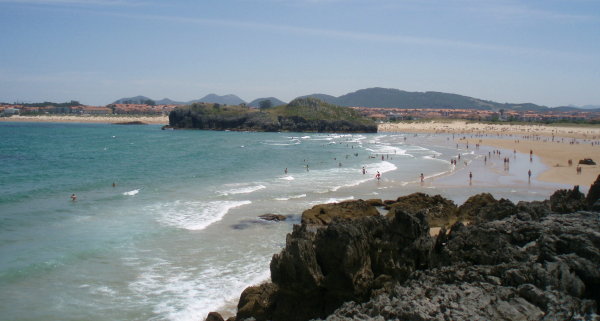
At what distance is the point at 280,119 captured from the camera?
428ft

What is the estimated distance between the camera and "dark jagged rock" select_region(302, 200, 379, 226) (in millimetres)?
19938

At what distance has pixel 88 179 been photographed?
34.5 metres

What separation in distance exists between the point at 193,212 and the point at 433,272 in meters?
16.2

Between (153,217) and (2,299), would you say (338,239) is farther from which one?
(153,217)

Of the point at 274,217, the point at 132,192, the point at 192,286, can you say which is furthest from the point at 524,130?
the point at 192,286

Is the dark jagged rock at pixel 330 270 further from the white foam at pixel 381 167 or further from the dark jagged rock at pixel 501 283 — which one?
the white foam at pixel 381 167

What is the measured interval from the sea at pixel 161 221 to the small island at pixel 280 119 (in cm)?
8069

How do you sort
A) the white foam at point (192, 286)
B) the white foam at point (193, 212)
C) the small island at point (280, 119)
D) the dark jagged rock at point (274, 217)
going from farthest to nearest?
the small island at point (280, 119) < the dark jagged rock at point (274, 217) < the white foam at point (193, 212) < the white foam at point (192, 286)

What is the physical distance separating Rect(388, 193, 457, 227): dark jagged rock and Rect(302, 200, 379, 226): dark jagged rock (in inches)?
69.7

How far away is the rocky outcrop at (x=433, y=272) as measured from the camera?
24.6 feet

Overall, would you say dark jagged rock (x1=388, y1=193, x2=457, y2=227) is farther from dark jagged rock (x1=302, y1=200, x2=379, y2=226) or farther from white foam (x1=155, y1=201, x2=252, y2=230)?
white foam (x1=155, y1=201, x2=252, y2=230)

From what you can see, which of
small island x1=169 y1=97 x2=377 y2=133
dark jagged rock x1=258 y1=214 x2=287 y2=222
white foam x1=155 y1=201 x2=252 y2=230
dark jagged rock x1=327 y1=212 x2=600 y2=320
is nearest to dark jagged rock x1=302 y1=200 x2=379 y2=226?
dark jagged rock x1=258 y1=214 x2=287 y2=222

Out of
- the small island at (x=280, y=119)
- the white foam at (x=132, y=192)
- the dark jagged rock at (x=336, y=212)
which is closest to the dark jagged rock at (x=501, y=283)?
the dark jagged rock at (x=336, y=212)

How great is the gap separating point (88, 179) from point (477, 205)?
87.9ft
